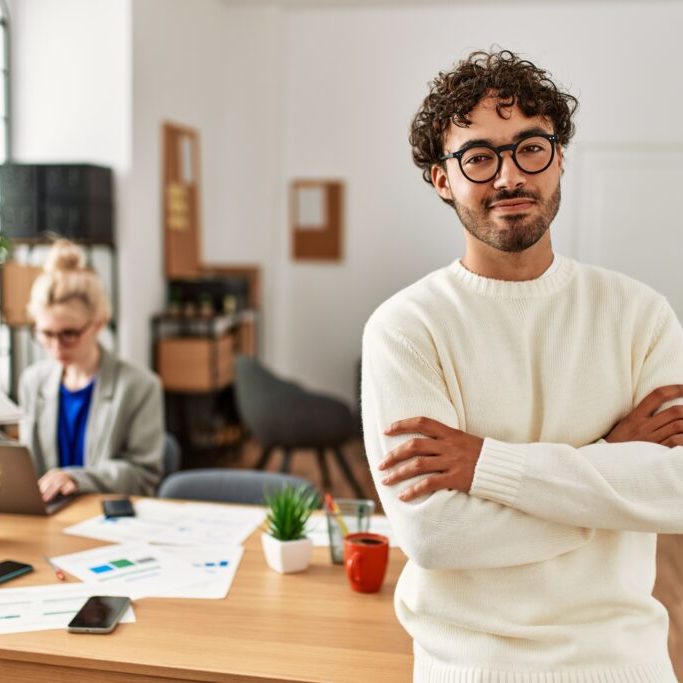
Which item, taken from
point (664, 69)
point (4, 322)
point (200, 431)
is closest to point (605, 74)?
point (664, 69)

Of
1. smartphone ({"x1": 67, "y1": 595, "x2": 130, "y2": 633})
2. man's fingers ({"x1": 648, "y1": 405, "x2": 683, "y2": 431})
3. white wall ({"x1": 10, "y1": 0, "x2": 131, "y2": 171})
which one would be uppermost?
white wall ({"x1": 10, "y1": 0, "x2": 131, "y2": 171})

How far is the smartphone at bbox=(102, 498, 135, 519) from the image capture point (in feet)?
7.72

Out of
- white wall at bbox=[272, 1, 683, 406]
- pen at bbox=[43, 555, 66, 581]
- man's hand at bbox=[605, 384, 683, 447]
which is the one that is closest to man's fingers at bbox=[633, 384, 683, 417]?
man's hand at bbox=[605, 384, 683, 447]

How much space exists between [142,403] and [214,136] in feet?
14.4

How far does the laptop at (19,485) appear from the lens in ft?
7.38

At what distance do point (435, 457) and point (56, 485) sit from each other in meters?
1.46

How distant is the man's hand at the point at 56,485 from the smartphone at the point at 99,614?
76 cm

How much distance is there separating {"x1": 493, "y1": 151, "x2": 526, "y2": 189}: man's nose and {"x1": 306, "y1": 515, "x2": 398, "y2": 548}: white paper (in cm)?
102

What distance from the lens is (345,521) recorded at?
211cm

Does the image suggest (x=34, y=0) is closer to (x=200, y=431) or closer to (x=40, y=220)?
(x=40, y=220)

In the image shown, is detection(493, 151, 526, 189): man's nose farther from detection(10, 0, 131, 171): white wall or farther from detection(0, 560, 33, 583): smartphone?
detection(10, 0, 131, 171): white wall

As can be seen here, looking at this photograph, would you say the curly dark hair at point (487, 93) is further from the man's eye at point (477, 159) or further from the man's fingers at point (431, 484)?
the man's fingers at point (431, 484)

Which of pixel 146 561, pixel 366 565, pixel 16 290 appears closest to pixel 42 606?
pixel 146 561

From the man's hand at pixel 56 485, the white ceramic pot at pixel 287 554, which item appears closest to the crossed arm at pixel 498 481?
the white ceramic pot at pixel 287 554
